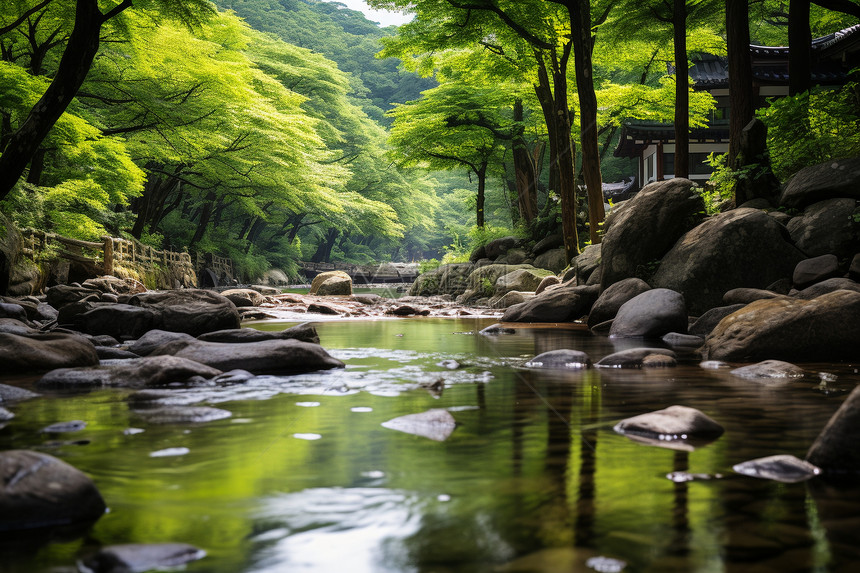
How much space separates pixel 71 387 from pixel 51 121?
3943mm

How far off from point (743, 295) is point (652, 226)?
2.27m

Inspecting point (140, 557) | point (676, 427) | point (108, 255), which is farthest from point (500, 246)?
point (140, 557)

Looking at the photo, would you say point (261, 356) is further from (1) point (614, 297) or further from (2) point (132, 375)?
(1) point (614, 297)

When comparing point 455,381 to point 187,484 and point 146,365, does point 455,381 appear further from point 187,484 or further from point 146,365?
point 187,484

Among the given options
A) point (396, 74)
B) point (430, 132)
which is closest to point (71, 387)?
point (430, 132)

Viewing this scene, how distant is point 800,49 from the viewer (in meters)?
10.6

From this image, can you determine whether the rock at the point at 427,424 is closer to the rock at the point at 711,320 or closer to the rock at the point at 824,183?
the rock at the point at 711,320

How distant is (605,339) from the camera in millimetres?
7449

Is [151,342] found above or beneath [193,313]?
beneath

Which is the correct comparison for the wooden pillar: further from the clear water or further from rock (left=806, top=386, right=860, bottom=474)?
rock (left=806, top=386, right=860, bottom=474)

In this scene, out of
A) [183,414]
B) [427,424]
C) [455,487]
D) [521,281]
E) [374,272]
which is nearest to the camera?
[455,487]

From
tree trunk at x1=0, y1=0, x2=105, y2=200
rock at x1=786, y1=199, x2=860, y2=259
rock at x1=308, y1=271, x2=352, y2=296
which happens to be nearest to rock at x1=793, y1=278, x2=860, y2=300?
rock at x1=786, y1=199, x2=860, y2=259

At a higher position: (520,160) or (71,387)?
(520,160)

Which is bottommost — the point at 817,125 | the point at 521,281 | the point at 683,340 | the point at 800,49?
the point at 683,340
